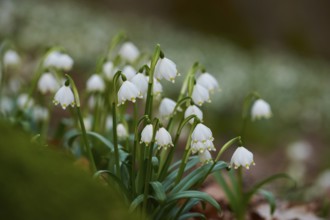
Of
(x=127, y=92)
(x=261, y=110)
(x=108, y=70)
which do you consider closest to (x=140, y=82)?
(x=127, y=92)

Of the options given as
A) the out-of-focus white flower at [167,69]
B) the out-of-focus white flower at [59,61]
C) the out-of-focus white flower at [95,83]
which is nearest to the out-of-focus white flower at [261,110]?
the out-of-focus white flower at [167,69]

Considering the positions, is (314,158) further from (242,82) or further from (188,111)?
(188,111)

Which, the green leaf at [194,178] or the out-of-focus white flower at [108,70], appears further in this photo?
the out-of-focus white flower at [108,70]

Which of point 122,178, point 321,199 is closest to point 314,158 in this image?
point 321,199

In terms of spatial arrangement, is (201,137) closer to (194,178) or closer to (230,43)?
(194,178)

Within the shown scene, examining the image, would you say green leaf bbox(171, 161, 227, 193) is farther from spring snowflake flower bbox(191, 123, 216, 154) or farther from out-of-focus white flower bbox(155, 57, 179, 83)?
out-of-focus white flower bbox(155, 57, 179, 83)

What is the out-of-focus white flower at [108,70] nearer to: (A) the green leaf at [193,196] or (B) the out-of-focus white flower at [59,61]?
(B) the out-of-focus white flower at [59,61]
